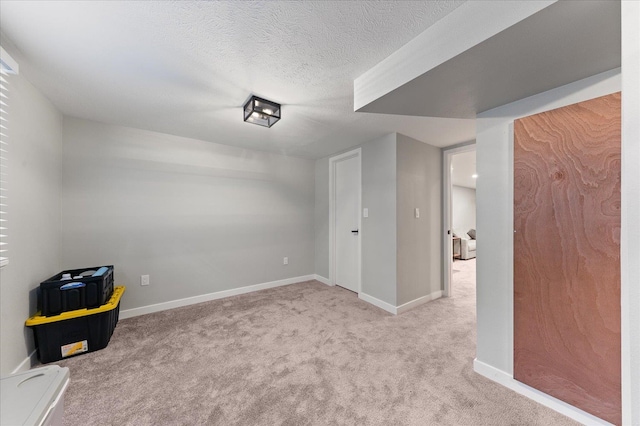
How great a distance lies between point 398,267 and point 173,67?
2873mm

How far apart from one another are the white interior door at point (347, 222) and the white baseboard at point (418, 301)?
778 mm

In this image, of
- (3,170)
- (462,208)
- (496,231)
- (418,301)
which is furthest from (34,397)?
(462,208)

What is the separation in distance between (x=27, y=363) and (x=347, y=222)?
11.5 feet

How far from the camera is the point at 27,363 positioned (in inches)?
72.2

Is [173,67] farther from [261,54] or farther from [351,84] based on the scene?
[351,84]

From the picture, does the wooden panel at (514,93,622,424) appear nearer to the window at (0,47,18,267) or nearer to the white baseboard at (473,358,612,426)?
the white baseboard at (473,358,612,426)

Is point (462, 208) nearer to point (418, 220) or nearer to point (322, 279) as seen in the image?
point (418, 220)

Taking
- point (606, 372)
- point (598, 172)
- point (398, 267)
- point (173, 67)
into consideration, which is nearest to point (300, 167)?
point (398, 267)

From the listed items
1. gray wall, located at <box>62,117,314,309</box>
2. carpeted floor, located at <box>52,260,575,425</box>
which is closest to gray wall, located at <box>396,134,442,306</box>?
carpeted floor, located at <box>52,260,575,425</box>

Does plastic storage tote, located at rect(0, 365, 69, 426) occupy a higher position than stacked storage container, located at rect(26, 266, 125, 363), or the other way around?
plastic storage tote, located at rect(0, 365, 69, 426)

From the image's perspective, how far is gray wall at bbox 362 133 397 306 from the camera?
294 centimetres

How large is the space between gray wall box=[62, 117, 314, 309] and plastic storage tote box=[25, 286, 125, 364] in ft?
2.42

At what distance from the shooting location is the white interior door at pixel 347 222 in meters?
3.64

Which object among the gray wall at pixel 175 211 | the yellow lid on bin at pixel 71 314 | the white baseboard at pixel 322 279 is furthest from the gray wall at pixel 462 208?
the yellow lid on bin at pixel 71 314
